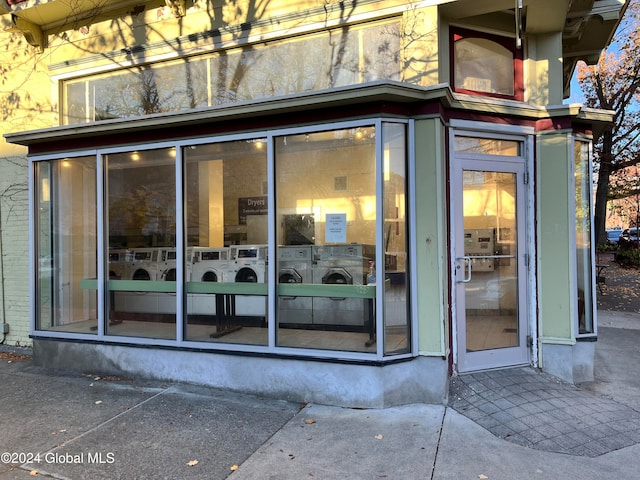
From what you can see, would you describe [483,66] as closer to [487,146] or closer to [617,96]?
[487,146]

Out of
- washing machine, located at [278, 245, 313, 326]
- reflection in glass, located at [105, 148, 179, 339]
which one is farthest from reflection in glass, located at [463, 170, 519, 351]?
reflection in glass, located at [105, 148, 179, 339]

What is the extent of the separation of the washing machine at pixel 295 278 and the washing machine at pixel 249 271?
28cm

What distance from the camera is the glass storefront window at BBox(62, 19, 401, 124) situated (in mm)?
4980

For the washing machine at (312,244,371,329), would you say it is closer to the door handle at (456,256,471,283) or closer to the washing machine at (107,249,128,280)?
the door handle at (456,256,471,283)

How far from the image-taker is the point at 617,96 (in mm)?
16719

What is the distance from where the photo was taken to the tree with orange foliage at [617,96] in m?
15.9

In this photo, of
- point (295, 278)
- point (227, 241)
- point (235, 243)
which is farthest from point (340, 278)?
point (227, 241)

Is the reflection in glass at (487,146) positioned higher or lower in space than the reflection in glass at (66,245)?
higher

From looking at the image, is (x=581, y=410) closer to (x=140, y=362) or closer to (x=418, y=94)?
(x=418, y=94)

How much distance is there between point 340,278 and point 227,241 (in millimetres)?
A: 1659

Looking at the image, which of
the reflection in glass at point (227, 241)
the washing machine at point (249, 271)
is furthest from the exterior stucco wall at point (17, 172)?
the washing machine at point (249, 271)

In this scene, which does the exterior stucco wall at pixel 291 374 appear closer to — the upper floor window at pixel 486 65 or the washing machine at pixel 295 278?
the washing machine at pixel 295 278

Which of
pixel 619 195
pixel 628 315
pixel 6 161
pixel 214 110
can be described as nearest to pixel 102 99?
pixel 6 161

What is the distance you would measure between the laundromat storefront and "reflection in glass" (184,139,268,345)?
0.02 meters
